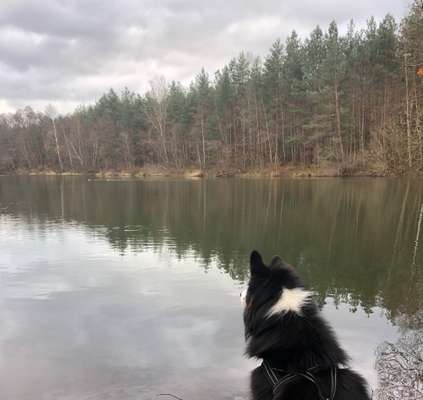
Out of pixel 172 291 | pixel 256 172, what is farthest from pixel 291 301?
pixel 256 172

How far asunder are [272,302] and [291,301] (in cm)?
16

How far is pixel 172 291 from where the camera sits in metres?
11.2

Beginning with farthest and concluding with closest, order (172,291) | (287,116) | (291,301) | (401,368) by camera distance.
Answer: (287,116) → (172,291) → (401,368) → (291,301)

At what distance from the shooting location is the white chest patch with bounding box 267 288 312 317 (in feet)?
9.14

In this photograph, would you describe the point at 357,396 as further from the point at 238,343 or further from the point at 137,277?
the point at 137,277

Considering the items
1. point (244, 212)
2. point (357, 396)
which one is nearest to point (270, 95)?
point (244, 212)

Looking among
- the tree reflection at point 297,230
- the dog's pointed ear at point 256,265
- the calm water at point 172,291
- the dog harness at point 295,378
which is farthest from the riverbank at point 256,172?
the dog harness at point 295,378

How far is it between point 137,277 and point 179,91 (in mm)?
73921

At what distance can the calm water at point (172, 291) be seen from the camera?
22.1 ft

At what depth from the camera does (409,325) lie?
8.52 metres

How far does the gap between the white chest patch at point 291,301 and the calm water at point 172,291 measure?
3.93 m

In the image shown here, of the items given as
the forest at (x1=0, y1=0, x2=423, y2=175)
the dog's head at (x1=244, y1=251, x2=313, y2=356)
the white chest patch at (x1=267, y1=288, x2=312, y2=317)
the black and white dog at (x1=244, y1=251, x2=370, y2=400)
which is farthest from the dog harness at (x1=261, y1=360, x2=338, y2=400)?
the forest at (x1=0, y1=0, x2=423, y2=175)

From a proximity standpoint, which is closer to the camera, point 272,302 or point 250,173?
point 272,302

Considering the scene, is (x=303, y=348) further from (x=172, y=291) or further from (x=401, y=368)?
(x=172, y=291)
